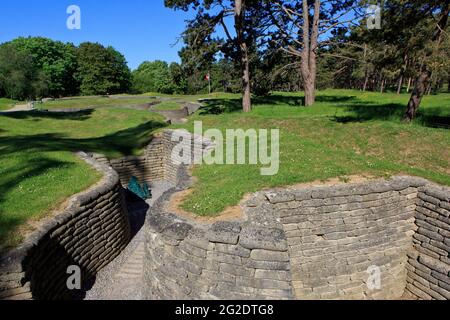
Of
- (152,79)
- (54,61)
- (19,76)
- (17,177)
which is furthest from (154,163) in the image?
(152,79)

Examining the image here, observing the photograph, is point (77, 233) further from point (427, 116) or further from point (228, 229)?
point (427, 116)

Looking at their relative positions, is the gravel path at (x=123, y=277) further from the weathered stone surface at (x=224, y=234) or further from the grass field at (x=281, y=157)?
the grass field at (x=281, y=157)

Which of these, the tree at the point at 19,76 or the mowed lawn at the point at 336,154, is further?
the tree at the point at 19,76

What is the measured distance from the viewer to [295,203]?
7047 mm

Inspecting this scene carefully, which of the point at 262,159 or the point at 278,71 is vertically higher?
the point at 278,71

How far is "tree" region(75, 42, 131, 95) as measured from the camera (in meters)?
59.5

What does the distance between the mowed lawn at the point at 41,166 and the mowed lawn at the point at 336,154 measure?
11.0 ft

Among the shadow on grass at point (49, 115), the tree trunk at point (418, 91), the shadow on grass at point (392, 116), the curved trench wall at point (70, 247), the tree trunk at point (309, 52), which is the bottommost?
the curved trench wall at point (70, 247)

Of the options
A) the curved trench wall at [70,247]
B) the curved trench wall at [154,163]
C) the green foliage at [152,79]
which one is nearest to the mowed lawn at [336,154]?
the curved trench wall at [154,163]

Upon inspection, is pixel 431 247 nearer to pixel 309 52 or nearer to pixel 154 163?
pixel 154 163

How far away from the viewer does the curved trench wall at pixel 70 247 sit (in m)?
5.39

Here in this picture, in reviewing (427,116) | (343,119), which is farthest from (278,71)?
(427,116)

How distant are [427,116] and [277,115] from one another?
740 cm

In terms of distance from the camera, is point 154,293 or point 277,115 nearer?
point 154,293
